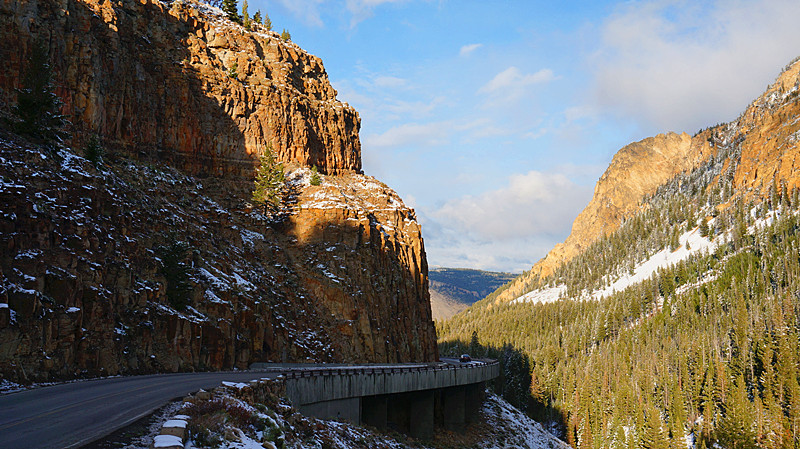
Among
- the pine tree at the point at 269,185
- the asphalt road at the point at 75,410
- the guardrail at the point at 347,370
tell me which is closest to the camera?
the asphalt road at the point at 75,410

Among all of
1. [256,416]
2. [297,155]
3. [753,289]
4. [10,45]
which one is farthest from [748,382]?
[10,45]

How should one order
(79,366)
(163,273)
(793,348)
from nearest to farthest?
(79,366) → (163,273) → (793,348)

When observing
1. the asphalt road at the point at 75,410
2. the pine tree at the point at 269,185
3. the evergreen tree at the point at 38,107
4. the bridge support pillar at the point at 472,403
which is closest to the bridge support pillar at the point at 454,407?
the bridge support pillar at the point at 472,403

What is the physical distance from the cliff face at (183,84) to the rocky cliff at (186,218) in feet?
0.67

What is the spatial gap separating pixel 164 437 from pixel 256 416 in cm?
658

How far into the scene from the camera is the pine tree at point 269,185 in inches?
2343

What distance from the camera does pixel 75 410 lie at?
1656cm

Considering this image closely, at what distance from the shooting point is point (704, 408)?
94.3 meters

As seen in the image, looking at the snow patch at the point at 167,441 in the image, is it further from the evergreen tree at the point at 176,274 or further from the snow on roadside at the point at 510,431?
the snow on roadside at the point at 510,431

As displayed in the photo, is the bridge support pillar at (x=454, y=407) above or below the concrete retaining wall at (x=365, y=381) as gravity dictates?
below

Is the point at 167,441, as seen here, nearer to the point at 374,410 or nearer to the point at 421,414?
the point at 374,410

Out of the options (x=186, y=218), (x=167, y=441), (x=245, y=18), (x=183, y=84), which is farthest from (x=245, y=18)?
(x=167, y=441)

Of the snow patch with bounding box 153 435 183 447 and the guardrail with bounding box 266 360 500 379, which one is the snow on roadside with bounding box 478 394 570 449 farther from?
the snow patch with bounding box 153 435 183 447

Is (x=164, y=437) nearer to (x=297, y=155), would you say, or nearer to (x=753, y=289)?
(x=297, y=155)
